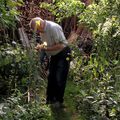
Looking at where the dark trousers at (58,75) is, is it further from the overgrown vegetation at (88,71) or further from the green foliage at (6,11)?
the green foliage at (6,11)

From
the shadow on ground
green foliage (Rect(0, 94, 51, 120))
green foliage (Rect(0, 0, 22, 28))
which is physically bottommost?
the shadow on ground

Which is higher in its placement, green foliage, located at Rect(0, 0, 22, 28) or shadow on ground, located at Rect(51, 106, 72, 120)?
green foliage, located at Rect(0, 0, 22, 28)

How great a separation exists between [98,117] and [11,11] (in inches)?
69.3

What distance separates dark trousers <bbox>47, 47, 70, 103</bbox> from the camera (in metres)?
6.69

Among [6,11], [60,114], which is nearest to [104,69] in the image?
[60,114]

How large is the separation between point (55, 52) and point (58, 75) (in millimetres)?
444

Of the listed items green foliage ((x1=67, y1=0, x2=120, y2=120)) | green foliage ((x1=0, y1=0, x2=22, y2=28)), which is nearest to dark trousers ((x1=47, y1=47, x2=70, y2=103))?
green foliage ((x1=67, y1=0, x2=120, y2=120))

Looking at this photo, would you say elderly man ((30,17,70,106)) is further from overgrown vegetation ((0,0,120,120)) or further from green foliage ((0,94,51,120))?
green foliage ((0,94,51,120))

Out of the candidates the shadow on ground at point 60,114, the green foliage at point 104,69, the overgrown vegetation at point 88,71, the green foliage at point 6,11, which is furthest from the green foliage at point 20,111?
the green foliage at point 6,11

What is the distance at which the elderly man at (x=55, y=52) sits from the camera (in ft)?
21.2

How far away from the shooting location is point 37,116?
561 centimetres

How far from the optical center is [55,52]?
662 cm

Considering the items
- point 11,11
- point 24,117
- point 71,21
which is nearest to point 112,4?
point 11,11

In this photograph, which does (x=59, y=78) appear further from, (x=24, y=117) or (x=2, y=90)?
(x=24, y=117)
